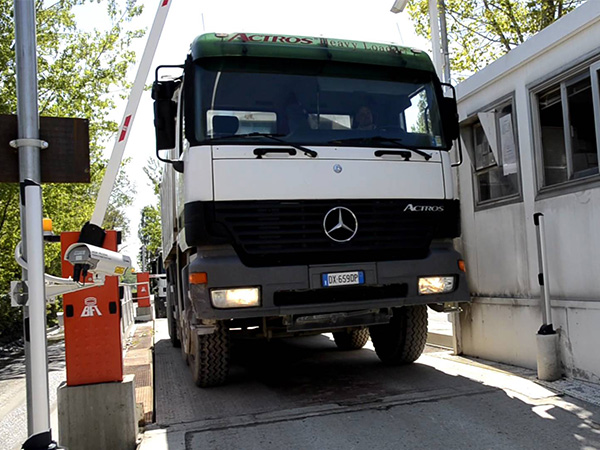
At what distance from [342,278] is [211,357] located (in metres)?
1.69

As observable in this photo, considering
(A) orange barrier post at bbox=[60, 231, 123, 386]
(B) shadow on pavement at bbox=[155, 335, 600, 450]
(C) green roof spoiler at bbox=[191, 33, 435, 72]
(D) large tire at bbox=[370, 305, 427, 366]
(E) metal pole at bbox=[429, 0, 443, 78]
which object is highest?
(E) metal pole at bbox=[429, 0, 443, 78]

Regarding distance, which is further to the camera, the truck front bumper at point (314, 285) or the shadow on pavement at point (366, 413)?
the truck front bumper at point (314, 285)

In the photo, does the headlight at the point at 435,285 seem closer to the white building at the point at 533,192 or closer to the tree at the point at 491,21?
the white building at the point at 533,192

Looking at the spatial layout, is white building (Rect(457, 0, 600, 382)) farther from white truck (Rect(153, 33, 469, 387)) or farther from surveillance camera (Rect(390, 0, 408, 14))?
surveillance camera (Rect(390, 0, 408, 14))

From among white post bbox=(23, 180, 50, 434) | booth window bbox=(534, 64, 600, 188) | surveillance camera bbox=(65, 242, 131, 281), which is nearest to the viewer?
white post bbox=(23, 180, 50, 434)

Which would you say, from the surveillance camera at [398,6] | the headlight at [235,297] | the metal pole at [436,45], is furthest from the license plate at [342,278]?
the surveillance camera at [398,6]

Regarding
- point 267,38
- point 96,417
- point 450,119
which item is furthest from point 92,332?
point 450,119

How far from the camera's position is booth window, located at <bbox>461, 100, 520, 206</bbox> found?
21.2ft

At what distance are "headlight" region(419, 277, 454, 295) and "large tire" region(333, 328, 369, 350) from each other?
294cm

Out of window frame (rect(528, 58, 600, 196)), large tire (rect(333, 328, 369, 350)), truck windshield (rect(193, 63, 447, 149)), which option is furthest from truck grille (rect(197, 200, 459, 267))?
large tire (rect(333, 328, 369, 350))

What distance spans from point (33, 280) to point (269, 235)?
2184mm

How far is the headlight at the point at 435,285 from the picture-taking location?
17.1 ft

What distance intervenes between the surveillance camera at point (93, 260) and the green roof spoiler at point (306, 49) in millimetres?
2233

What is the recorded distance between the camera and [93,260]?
10.9 ft
